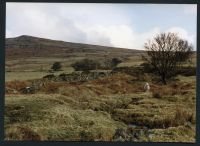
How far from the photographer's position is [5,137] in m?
6.89

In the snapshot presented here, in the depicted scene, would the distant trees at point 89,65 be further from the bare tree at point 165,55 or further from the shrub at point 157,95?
the shrub at point 157,95

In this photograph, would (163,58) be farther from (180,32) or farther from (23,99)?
(23,99)

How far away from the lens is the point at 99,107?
23.4ft

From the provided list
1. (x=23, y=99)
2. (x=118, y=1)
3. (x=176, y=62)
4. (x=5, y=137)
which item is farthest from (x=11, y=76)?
(x=176, y=62)

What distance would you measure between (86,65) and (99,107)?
0.59m

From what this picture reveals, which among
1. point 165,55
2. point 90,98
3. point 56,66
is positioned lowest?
point 90,98

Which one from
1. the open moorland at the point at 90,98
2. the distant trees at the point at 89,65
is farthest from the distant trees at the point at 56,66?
the distant trees at the point at 89,65

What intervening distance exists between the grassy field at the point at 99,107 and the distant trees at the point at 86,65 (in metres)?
0.07

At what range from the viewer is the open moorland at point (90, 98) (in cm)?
698

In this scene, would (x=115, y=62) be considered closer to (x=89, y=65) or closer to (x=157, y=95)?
(x=89, y=65)

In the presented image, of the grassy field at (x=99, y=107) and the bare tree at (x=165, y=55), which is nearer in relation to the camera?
the grassy field at (x=99, y=107)

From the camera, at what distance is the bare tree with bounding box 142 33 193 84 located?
7191 mm

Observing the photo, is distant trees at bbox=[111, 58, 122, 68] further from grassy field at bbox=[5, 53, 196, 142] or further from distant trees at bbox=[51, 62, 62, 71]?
distant trees at bbox=[51, 62, 62, 71]

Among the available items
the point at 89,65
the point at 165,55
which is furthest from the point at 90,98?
the point at 165,55
